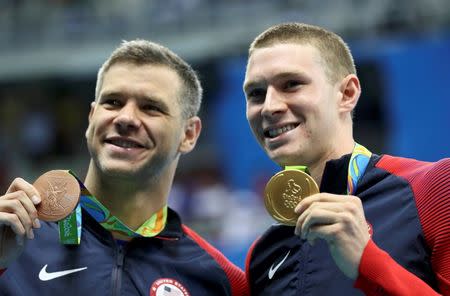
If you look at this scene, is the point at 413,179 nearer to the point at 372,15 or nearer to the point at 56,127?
the point at 372,15

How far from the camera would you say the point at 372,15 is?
41.4 ft

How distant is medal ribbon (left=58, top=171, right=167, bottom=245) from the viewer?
361 centimetres

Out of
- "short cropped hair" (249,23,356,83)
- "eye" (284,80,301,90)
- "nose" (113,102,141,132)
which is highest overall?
"short cropped hair" (249,23,356,83)

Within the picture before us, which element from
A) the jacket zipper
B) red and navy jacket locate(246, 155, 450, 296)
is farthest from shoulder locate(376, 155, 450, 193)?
the jacket zipper

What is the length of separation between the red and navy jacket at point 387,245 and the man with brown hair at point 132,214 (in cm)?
41

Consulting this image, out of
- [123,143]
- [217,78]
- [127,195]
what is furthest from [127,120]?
[217,78]

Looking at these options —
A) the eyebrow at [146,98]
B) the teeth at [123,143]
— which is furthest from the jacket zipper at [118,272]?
the eyebrow at [146,98]

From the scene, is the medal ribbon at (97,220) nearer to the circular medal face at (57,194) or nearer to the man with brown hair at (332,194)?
the circular medal face at (57,194)

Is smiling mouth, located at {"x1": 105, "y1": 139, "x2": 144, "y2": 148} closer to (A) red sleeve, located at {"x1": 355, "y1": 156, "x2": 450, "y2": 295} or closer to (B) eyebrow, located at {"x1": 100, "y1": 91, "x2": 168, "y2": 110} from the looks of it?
(B) eyebrow, located at {"x1": 100, "y1": 91, "x2": 168, "y2": 110}

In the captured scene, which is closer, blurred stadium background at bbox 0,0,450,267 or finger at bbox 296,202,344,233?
finger at bbox 296,202,344,233

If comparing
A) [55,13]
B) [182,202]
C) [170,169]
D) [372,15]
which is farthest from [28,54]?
[170,169]

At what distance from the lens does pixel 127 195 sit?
397 cm

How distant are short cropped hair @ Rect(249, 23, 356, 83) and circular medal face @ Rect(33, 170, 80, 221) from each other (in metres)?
1.01

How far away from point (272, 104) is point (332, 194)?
2.46 feet
